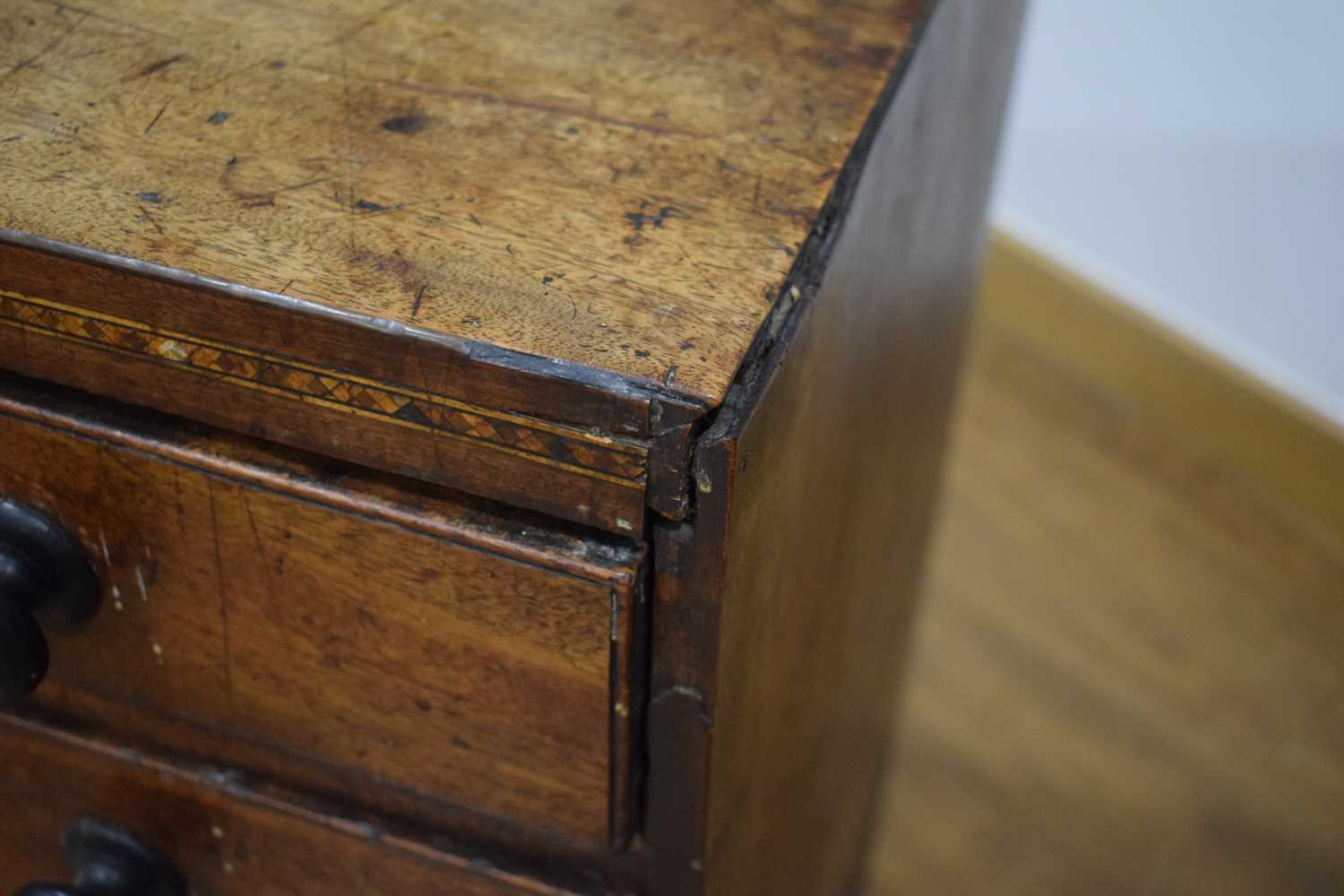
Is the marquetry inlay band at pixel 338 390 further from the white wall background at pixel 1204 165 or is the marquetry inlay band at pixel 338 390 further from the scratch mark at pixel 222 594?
the white wall background at pixel 1204 165

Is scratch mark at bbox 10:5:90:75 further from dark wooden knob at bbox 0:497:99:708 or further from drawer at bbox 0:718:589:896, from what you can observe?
drawer at bbox 0:718:589:896

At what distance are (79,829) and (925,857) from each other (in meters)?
0.69

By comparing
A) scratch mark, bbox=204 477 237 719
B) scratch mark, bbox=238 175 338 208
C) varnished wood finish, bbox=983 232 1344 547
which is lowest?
varnished wood finish, bbox=983 232 1344 547

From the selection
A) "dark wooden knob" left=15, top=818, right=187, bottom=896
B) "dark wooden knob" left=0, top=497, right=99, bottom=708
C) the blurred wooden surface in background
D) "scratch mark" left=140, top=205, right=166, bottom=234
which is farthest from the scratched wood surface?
the blurred wooden surface in background

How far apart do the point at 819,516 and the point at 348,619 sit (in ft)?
0.52

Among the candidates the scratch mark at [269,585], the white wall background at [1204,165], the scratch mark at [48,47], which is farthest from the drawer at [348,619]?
the white wall background at [1204,165]

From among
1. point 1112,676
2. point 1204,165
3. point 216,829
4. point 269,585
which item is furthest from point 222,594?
point 1204,165

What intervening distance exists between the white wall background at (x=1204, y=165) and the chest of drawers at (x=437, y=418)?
31.7 inches

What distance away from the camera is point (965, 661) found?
1.20 meters

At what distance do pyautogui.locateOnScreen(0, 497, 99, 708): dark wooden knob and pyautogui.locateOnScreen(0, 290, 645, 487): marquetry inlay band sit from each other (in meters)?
0.08

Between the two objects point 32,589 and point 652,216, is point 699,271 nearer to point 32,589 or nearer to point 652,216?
point 652,216

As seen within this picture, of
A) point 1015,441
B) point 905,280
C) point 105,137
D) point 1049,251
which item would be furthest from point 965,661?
point 105,137

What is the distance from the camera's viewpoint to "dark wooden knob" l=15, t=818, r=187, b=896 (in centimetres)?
51

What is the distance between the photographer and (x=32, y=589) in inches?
16.2
